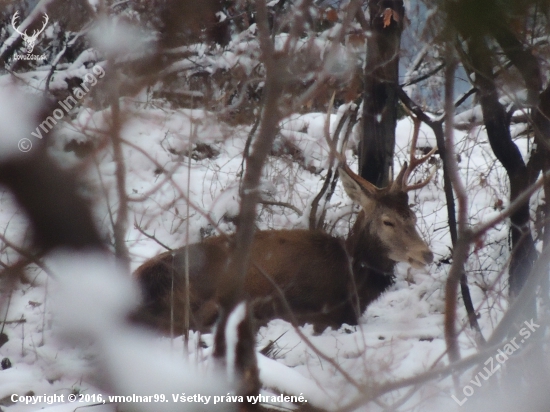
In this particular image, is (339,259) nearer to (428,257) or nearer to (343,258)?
(343,258)

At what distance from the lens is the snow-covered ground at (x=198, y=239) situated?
124 centimetres

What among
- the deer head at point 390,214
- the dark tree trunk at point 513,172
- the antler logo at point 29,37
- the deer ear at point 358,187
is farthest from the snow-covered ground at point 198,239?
the antler logo at point 29,37

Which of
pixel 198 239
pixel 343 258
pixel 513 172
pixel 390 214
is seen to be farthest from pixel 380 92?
pixel 198 239

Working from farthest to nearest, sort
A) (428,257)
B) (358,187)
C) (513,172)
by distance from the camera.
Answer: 1. (358,187)
2. (428,257)
3. (513,172)

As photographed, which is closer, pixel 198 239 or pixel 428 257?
pixel 428 257

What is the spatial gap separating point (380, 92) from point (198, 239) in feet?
7.36

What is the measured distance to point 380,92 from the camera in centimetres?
558

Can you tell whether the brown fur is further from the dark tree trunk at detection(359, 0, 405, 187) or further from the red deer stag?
the dark tree trunk at detection(359, 0, 405, 187)

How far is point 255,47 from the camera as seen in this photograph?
196 inches

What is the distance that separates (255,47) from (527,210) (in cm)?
257

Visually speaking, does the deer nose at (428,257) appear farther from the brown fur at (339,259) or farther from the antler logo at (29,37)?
the antler logo at (29,37)

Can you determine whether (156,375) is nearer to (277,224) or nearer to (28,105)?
(28,105)

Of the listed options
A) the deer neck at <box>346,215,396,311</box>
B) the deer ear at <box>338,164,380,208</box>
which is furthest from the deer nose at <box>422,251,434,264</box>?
the deer ear at <box>338,164,380,208</box>

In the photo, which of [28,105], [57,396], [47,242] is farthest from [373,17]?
[47,242]
